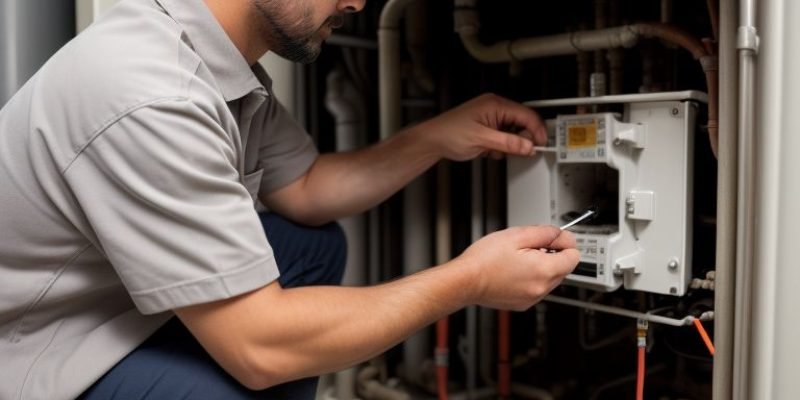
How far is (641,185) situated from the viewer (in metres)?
0.95

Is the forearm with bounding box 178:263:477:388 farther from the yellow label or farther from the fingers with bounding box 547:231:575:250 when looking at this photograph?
the yellow label

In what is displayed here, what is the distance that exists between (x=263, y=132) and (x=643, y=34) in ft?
1.94

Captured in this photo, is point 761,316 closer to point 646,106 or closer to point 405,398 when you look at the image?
point 646,106

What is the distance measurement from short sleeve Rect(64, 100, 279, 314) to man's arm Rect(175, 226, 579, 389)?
3 centimetres

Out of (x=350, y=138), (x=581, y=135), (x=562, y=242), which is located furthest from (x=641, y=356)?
(x=350, y=138)

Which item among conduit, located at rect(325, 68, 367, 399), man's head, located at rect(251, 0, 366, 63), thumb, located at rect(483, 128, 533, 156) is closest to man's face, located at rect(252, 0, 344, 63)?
man's head, located at rect(251, 0, 366, 63)

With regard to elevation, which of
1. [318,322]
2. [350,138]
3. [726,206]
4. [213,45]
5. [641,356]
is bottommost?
[641,356]

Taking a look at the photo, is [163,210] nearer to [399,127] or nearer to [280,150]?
[280,150]

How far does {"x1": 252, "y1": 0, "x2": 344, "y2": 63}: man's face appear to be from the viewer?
32.9 inches

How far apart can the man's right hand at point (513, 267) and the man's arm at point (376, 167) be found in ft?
0.91

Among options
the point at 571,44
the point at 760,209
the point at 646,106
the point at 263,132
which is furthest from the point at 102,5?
the point at 760,209

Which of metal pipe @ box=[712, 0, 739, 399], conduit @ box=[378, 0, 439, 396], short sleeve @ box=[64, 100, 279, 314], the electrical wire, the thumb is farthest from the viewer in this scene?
conduit @ box=[378, 0, 439, 396]

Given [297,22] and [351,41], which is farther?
[351,41]

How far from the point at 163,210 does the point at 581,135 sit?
1.93ft
